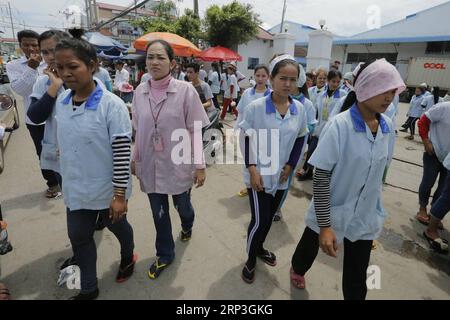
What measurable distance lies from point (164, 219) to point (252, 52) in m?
22.6

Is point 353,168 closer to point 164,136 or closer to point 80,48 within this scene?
point 164,136

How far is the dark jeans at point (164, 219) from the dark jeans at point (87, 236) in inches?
9.8

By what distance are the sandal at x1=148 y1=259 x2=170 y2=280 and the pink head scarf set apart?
2.03 metres

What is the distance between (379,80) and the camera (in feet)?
5.02

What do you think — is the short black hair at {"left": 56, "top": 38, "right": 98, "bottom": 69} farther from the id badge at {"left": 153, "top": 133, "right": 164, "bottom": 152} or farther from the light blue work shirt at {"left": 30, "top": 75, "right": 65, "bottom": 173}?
the light blue work shirt at {"left": 30, "top": 75, "right": 65, "bottom": 173}

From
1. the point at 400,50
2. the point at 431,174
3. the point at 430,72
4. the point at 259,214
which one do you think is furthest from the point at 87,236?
the point at 400,50

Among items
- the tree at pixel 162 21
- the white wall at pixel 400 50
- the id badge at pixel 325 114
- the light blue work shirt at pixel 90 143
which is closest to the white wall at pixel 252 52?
the tree at pixel 162 21

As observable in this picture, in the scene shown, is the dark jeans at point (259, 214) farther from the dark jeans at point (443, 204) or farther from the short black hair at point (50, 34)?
the short black hair at point (50, 34)

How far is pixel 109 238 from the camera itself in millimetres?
2943

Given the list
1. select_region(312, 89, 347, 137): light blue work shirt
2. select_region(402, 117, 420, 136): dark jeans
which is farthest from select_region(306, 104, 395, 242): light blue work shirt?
select_region(402, 117, 420, 136): dark jeans

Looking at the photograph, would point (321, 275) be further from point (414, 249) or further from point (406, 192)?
point (406, 192)

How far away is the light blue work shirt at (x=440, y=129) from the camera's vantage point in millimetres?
3024

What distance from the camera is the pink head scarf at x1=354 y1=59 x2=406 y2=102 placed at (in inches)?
59.7
